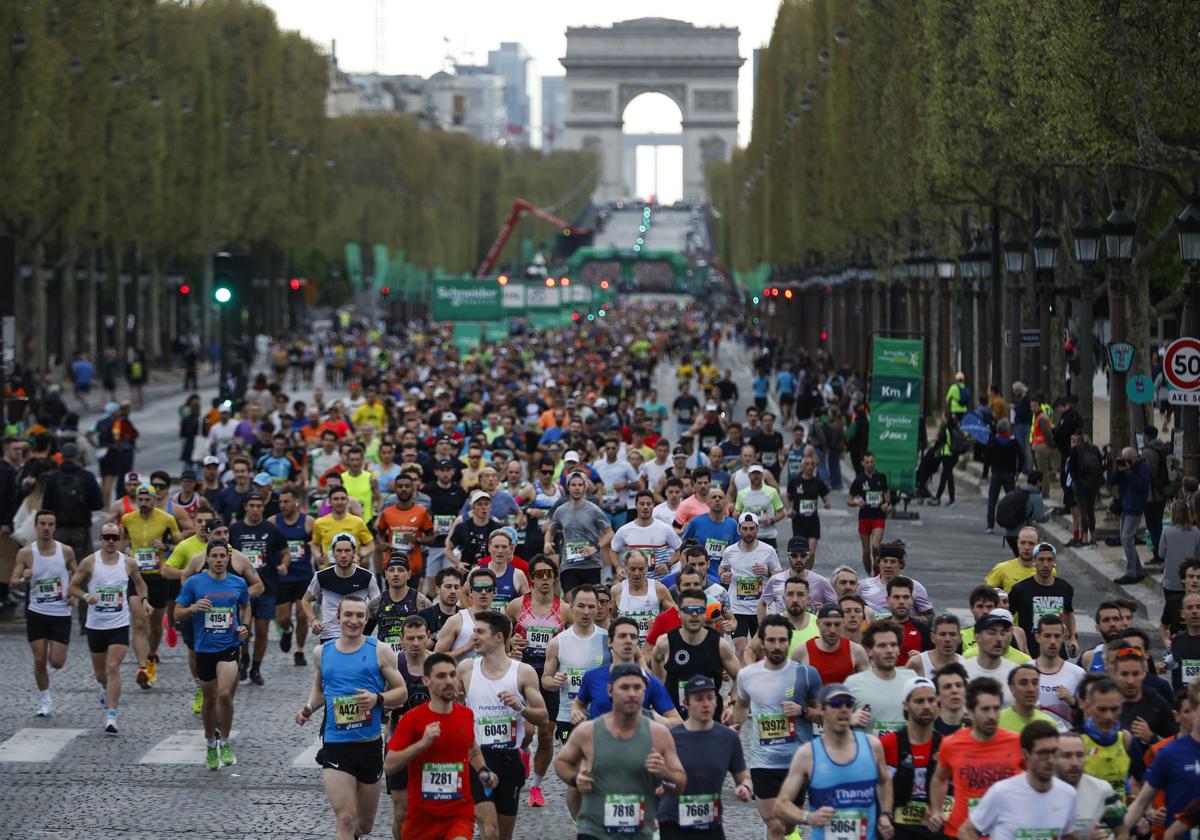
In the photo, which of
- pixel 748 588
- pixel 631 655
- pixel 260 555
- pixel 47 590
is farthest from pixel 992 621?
pixel 47 590

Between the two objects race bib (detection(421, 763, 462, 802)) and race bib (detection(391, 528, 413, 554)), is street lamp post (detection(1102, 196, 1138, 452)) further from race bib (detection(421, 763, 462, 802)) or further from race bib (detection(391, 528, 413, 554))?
race bib (detection(421, 763, 462, 802))

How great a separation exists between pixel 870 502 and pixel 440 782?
11.8 m

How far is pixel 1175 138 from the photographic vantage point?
24.6 m

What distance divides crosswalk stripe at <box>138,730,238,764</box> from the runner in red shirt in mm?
4363

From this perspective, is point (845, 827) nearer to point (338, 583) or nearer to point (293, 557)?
point (338, 583)

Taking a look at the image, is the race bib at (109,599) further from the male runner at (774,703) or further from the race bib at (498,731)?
the male runner at (774,703)

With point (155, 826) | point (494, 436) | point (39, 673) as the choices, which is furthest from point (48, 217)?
point (155, 826)

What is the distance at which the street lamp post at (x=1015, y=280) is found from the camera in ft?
102

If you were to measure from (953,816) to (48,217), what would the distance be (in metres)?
47.8

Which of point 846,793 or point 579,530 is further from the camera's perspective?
point 579,530

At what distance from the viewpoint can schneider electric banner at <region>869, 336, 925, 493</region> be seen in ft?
98.9

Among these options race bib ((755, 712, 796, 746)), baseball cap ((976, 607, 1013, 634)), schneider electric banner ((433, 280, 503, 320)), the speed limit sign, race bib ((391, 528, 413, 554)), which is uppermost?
schneider electric banner ((433, 280, 503, 320))

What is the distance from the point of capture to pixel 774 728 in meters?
11.4

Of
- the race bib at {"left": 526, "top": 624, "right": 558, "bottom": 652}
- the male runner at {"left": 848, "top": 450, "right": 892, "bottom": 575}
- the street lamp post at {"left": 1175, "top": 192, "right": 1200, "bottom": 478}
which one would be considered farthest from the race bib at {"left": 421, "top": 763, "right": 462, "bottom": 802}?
the male runner at {"left": 848, "top": 450, "right": 892, "bottom": 575}
